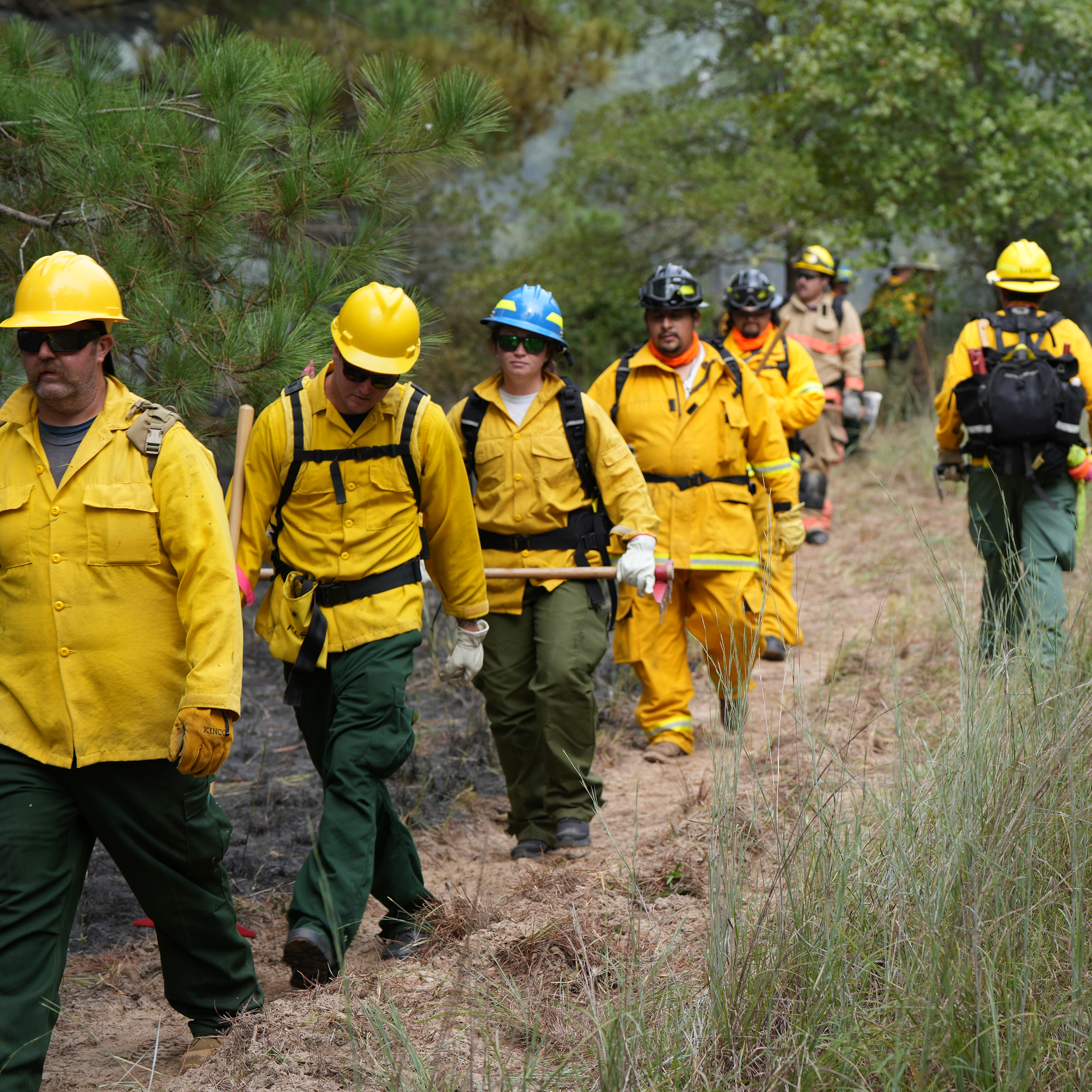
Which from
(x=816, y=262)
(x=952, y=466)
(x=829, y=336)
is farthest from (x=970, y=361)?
(x=829, y=336)

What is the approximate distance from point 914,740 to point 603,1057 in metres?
1.86

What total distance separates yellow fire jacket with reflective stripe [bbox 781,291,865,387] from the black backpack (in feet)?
14.1

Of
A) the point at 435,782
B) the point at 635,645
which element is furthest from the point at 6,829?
the point at 635,645

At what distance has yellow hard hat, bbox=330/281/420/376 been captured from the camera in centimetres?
376

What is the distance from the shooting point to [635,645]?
19.3 feet

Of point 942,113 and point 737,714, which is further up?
point 942,113

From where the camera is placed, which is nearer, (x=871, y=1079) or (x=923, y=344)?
(x=871, y=1079)

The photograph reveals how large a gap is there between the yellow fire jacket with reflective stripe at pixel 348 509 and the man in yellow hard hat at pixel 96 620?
0.74m

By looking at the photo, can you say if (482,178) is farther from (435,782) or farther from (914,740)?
(914,740)

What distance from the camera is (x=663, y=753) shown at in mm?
5816

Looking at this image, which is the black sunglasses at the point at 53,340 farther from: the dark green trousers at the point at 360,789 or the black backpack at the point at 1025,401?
the black backpack at the point at 1025,401

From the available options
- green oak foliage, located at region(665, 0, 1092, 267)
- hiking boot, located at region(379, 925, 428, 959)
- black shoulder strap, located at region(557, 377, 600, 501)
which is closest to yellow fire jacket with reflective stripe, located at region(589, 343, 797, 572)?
black shoulder strap, located at region(557, 377, 600, 501)

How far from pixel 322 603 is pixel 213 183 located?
1.45m

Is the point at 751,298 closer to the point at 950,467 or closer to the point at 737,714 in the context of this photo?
the point at 950,467
